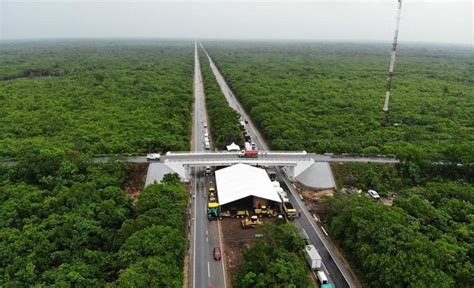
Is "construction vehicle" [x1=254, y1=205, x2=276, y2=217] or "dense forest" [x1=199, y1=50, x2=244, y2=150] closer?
"construction vehicle" [x1=254, y1=205, x2=276, y2=217]

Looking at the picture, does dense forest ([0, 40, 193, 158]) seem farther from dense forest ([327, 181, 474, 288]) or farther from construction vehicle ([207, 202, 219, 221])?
dense forest ([327, 181, 474, 288])

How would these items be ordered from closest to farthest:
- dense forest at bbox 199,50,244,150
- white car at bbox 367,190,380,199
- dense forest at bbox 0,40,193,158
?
white car at bbox 367,190,380,199
dense forest at bbox 0,40,193,158
dense forest at bbox 199,50,244,150

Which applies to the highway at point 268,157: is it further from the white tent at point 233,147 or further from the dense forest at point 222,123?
the dense forest at point 222,123

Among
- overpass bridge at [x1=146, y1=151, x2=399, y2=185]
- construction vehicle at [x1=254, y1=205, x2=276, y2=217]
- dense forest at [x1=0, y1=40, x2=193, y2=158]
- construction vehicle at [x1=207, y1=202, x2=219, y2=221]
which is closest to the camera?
construction vehicle at [x1=207, y1=202, x2=219, y2=221]

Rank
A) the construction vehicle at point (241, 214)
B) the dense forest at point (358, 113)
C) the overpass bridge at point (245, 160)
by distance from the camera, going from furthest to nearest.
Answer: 1. the dense forest at point (358, 113)
2. the overpass bridge at point (245, 160)
3. the construction vehicle at point (241, 214)

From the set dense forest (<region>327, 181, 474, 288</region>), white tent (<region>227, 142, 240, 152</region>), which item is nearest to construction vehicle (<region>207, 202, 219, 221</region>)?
dense forest (<region>327, 181, 474, 288</region>)

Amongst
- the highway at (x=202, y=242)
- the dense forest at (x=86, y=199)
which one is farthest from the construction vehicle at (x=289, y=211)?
the dense forest at (x=86, y=199)

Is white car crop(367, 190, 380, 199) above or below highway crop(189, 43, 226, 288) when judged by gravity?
above

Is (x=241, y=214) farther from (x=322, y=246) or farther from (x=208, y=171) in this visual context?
(x=208, y=171)
